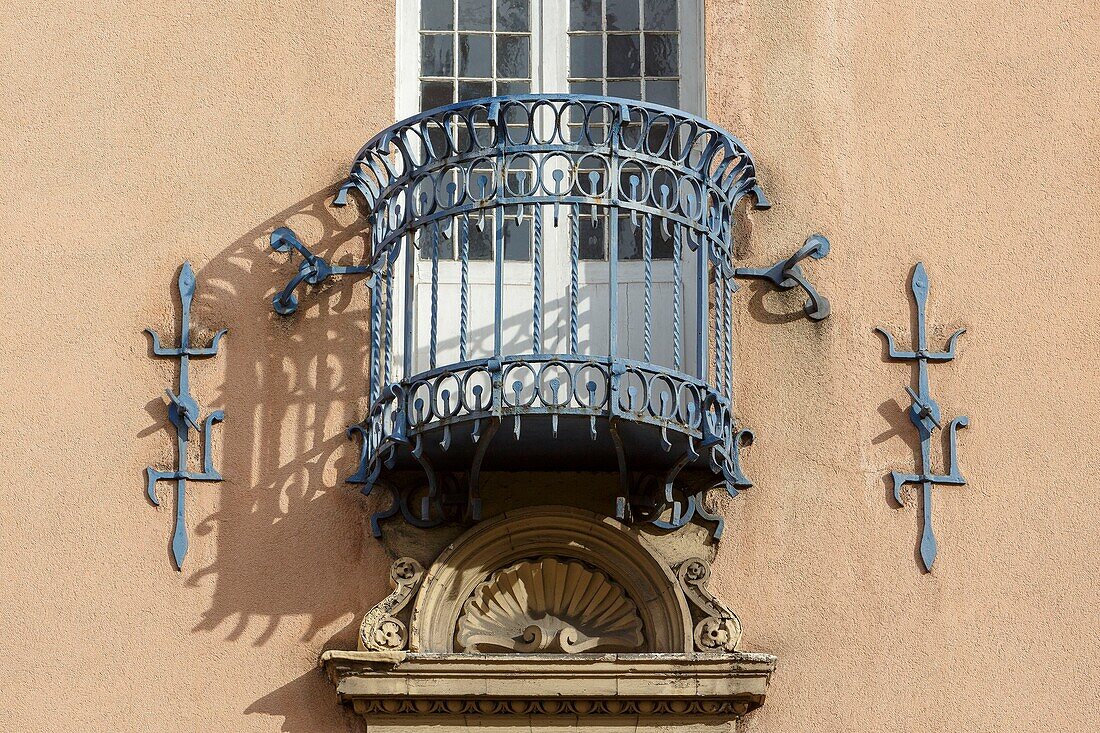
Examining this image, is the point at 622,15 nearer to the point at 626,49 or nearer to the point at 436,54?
the point at 626,49

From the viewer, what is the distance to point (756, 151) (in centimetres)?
1023

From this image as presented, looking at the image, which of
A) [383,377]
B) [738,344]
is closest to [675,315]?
[738,344]

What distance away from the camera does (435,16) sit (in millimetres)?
10609

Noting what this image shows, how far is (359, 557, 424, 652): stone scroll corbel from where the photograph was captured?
9.41 m

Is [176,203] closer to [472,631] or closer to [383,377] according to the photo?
[383,377]

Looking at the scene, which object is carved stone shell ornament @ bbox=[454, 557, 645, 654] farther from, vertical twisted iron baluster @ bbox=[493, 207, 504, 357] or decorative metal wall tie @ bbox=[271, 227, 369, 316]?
Answer: decorative metal wall tie @ bbox=[271, 227, 369, 316]

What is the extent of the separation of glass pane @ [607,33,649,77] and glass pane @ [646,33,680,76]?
52mm

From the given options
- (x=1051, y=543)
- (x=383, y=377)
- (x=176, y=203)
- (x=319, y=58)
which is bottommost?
(x=1051, y=543)

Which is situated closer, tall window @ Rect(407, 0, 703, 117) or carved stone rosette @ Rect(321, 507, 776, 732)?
carved stone rosette @ Rect(321, 507, 776, 732)

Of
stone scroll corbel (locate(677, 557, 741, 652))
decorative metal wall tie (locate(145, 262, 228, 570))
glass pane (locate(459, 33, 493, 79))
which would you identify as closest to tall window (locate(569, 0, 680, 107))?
glass pane (locate(459, 33, 493, 79))

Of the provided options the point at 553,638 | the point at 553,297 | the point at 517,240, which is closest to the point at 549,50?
the point at 517,240

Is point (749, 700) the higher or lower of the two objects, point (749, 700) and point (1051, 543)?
the lower

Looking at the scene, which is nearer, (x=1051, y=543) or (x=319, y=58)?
(x=1051, y=543)

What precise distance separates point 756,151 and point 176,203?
261 centimetres
